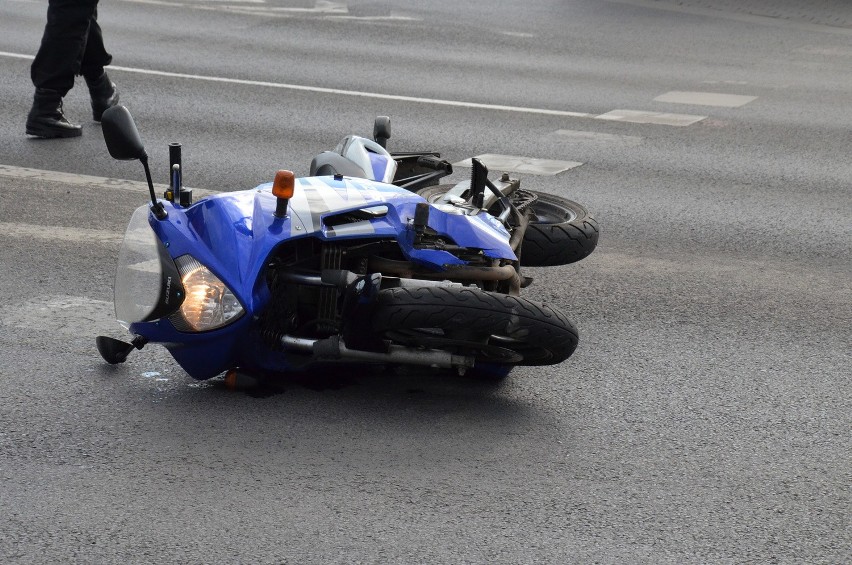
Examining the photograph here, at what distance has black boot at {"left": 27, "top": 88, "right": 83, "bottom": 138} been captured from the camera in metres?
10.1

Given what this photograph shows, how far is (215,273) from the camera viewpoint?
4863 millimetres

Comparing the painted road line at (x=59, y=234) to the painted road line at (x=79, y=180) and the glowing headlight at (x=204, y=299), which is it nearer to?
the painted road line at (x=79, y=180)

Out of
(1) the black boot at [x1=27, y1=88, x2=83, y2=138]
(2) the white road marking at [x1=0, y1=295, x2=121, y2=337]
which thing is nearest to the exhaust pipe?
(2) the white road marking at [x1=0, y1=295, x2=121, y2=337]

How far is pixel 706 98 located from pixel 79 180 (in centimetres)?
619

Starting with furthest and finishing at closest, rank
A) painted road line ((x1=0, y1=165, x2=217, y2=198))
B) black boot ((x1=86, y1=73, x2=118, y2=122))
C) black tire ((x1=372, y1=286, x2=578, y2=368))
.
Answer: black boot ((x1=86, y1=73, x2=118, y2=122)) → painted road line ((x1=0, y1=165, x2=217, y2=198)) → black tire ((x1=372, y1=286, x2=578, y2=368))

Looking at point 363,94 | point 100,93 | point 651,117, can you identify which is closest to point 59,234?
point 100,93

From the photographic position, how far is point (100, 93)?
422 inches

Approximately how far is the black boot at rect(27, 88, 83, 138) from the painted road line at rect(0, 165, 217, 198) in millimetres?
983

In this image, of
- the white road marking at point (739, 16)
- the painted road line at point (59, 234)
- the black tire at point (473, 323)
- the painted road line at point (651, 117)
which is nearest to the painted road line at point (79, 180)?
the painted road line at point (59, 234)

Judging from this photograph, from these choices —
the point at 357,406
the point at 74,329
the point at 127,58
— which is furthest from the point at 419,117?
the point at 357,406

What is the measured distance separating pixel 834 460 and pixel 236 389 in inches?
88.4

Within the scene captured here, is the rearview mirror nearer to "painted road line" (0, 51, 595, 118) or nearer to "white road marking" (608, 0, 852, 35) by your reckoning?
"painted road line" (0, 51, 595, 118)

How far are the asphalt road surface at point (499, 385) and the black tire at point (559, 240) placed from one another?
27cm

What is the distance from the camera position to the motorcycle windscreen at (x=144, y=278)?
192 inches
